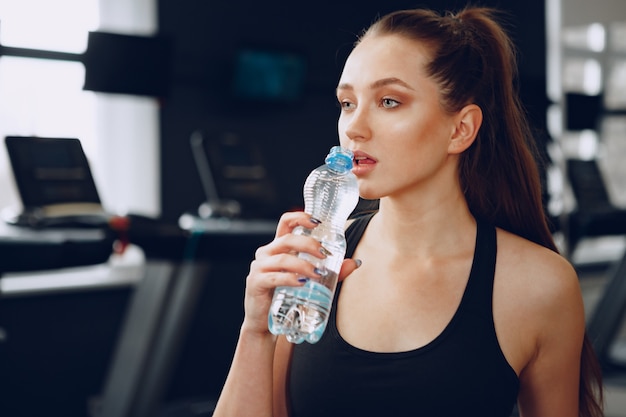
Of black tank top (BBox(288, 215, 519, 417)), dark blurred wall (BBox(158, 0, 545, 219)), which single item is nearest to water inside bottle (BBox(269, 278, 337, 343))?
black tank top (BBox(288, 215, 519, 417))

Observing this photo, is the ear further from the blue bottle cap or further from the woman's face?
the blue bottle cap

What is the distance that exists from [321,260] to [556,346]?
0.43 metres

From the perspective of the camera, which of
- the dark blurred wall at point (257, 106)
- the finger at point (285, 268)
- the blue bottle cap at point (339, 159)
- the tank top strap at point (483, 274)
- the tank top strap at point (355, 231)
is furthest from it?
the dark blurred wall at point (257, 106)

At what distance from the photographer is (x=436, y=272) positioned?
1277 mm

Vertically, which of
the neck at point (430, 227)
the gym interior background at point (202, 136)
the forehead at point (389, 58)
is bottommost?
the gym interior background at point (202, 136)

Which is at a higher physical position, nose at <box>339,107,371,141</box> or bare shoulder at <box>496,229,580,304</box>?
nose at <box>339,107,371,141</box>

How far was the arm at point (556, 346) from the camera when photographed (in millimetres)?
1227

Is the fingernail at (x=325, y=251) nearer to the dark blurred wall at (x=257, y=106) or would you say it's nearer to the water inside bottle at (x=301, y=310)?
the water inside bottle at (x=301, y=310)

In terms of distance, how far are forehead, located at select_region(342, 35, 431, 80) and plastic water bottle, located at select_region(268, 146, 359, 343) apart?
0.15 meters

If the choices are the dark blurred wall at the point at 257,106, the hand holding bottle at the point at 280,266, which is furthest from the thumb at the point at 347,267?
the dark blurred wall at the point at 257,106

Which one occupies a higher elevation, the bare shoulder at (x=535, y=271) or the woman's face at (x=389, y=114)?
the woman's face at (x=389, y=114)

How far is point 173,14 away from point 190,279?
1.73 meters

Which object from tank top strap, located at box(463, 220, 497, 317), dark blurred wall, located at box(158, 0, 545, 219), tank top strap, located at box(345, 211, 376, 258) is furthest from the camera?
dark blurred wall, located at box(158, 0, 545, 219)

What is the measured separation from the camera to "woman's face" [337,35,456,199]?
118 centimetres
